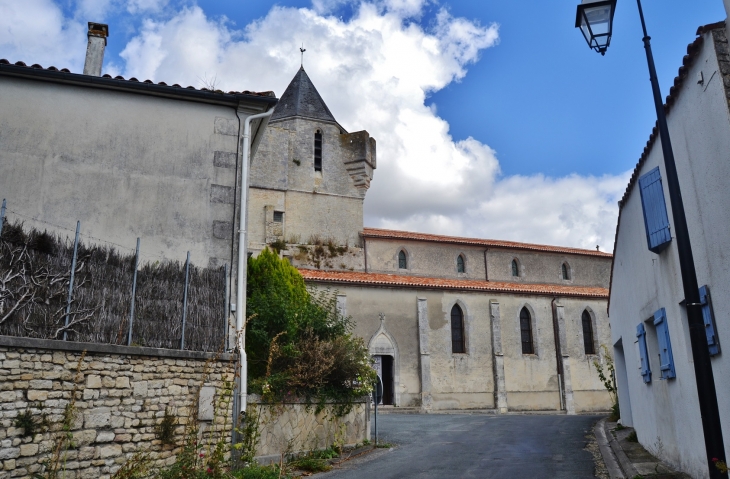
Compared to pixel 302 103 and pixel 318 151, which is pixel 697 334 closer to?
pixel 318 151

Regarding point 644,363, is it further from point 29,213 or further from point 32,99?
point 32,99

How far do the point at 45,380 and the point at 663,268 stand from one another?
334 inches

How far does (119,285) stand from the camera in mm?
8859

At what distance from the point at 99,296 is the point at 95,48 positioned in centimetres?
673

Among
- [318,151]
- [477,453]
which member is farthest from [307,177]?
[477,453]

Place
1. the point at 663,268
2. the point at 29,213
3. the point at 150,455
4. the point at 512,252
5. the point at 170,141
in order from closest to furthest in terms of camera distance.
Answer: the point at 150,455, the point at 663,268, the point at 29,213, the point at 170,141, the point at 512,252

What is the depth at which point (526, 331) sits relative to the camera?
96.3 ft

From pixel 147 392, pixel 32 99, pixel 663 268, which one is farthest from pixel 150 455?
pixel 663 268

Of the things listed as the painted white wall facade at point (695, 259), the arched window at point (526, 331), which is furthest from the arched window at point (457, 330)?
the painted white wall facade at point (695, 259)

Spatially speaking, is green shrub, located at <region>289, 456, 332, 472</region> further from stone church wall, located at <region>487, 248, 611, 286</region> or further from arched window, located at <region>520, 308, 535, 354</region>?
stone church wall, located at <region>487, 248, 611, 286</region>

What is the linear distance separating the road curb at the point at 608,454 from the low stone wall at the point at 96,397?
5.94m

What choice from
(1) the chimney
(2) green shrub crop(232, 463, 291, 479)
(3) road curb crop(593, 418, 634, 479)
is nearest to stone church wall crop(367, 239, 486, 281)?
(3) road curb crop(593, 418, 634, 479)

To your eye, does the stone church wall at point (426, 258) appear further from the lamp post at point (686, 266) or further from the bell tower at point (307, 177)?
the lamp post at point (686, 266)

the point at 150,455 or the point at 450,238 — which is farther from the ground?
the point at 450,238
